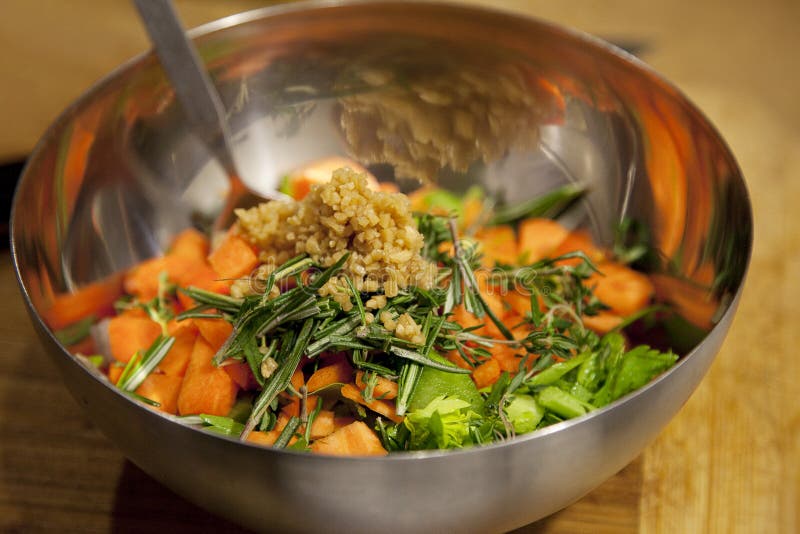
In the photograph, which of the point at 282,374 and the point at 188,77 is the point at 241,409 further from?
the point at 188,77

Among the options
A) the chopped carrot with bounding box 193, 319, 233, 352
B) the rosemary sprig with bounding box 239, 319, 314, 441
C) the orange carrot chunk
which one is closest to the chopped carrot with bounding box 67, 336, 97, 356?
the orange carrot chunk

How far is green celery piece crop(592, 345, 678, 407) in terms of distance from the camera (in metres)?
1.39

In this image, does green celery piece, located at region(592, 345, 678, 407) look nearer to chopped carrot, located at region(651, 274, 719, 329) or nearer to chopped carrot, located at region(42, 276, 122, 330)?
chopped carrot, located at region(651, 274, 719, 329)

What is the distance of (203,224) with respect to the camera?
6.06 feet

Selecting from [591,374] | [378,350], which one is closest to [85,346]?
[378,350]

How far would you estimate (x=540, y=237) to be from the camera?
180 cm

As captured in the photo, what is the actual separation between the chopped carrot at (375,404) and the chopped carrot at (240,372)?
0.62ft

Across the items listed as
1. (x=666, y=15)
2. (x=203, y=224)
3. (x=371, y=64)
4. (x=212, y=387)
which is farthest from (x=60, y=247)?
(x=666, y=15)

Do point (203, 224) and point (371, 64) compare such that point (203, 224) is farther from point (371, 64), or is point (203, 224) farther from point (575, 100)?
point (575, 100)

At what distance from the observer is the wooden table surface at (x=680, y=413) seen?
4.76 ft

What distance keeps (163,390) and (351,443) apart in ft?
1.30

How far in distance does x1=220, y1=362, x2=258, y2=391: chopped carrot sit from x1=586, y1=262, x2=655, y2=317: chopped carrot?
715 mm

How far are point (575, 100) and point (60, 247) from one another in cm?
117

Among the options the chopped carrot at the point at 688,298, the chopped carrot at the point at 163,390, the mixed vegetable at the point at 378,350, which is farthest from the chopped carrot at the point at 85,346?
the chopped carrot at the point at 688,298
